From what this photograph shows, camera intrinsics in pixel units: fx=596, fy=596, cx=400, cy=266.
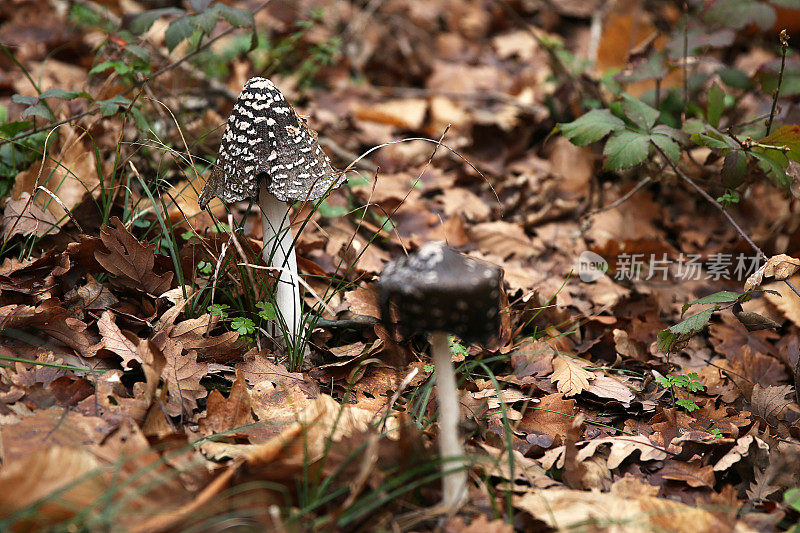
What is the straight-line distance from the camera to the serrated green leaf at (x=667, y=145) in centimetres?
347

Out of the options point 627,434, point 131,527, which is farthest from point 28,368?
point 627,434

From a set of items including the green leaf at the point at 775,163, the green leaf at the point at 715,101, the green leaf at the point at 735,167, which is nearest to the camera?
the green leaf at the point at 775,163

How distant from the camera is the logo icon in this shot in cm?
416

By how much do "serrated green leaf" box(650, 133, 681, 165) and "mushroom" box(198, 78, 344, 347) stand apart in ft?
6.22

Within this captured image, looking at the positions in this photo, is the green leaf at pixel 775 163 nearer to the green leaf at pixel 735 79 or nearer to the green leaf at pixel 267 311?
the green leaf at pixel 735 79

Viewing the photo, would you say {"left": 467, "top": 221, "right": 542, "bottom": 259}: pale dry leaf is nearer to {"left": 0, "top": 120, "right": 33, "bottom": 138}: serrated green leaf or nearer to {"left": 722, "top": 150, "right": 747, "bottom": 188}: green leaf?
{"left": 722, "top": 150, "right": 747, "bottom": 188}: green leaf

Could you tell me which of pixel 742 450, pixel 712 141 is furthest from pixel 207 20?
pixel 742 450

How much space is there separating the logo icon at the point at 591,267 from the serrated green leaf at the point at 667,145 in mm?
955

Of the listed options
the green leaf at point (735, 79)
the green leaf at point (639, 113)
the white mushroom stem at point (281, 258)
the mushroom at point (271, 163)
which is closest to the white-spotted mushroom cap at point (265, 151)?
the mushroom at point (271, 163)

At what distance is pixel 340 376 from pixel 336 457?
0.94 metres

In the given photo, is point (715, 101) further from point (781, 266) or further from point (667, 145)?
point (781, 266)

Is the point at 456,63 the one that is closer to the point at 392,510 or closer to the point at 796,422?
the point at 796,422

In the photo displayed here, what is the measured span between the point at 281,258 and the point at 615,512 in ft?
6.16

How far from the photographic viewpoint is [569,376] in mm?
3115
